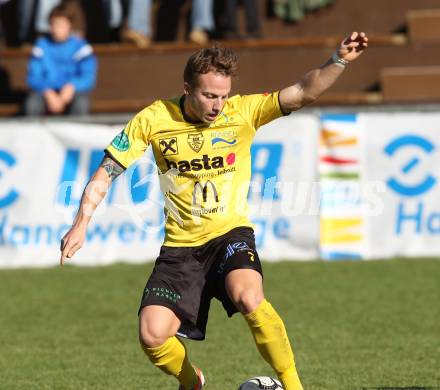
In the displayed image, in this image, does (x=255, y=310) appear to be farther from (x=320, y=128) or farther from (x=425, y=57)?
(x=425, y=57)

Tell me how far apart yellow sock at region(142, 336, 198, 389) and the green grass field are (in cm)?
49

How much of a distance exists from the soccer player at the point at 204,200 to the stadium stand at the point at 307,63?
7.49 meters

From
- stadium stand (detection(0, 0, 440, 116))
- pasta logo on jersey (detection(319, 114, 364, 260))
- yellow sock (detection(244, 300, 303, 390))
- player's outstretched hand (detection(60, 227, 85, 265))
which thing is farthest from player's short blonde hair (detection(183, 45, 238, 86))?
stadium stand (detection(0, 0, 440, 116))

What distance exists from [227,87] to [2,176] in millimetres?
6315

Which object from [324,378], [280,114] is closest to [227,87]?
[280,114]

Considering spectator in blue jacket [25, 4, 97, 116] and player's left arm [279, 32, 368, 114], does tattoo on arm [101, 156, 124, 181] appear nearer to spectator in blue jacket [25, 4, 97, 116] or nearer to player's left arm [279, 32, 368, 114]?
player's left arm [279, 32, 368, 114]

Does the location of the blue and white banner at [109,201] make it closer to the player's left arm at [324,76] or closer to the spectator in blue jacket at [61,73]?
the spectator in blue jacket at [61,73]

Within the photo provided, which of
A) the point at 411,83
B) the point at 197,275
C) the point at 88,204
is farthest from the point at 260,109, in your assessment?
the point at 411,83

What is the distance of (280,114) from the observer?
5.85 metres

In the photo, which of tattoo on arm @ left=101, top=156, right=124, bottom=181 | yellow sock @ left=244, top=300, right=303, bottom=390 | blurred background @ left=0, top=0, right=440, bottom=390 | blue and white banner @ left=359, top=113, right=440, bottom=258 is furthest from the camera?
blue and white banner @ left=359, top=113, right=440, bottom=258

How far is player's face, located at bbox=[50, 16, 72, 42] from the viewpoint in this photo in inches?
496

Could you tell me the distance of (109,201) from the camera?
11.3 metres

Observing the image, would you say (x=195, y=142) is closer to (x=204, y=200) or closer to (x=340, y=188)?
(x=204, y=200)

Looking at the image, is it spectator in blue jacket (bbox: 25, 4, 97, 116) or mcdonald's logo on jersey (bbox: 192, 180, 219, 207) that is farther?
spectator in blue jacket (bbox: 25, 4, 97, 116)
